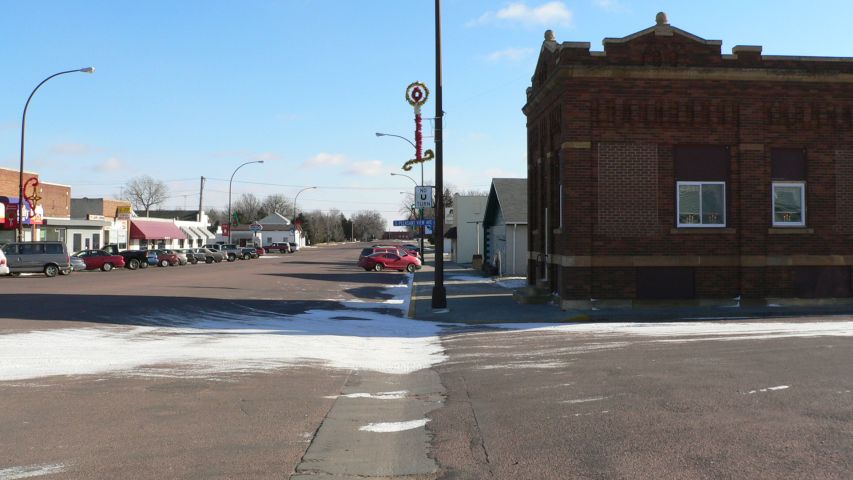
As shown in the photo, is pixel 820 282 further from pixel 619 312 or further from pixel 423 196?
pixel 423 196

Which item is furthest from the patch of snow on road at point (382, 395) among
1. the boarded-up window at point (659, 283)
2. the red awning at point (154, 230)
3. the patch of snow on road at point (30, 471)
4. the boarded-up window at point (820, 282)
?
the red awning at point (154, 230)

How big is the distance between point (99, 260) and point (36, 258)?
A: 9260 millimetres

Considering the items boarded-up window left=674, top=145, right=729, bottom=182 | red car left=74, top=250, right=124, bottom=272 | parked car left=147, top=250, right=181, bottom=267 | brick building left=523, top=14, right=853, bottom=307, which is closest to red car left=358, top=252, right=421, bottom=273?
red car left=74, top=250, right=124, bottom=272

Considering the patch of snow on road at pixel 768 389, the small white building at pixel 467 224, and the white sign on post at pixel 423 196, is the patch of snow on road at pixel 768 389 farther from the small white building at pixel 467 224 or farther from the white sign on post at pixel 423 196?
the small white building at pixel 467 224

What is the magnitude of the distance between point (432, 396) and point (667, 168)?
41.1 feet

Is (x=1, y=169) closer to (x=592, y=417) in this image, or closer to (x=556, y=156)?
(x=556, y=156)

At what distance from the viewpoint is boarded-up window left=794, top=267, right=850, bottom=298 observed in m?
19.3

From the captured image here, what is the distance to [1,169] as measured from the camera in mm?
51031

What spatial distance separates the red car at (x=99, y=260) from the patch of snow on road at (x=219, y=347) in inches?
1288

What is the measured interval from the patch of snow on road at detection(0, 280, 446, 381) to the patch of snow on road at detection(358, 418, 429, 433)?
10.7ft

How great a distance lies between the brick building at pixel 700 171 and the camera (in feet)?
61.8

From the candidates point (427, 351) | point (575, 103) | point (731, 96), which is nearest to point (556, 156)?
point (575, 103)

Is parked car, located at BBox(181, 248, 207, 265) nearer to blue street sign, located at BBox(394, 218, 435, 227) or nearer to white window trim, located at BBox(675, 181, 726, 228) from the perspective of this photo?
blue street sign, located at BBox(394, 218, 435, 227)

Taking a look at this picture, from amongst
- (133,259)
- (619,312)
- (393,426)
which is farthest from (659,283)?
(133,259)
